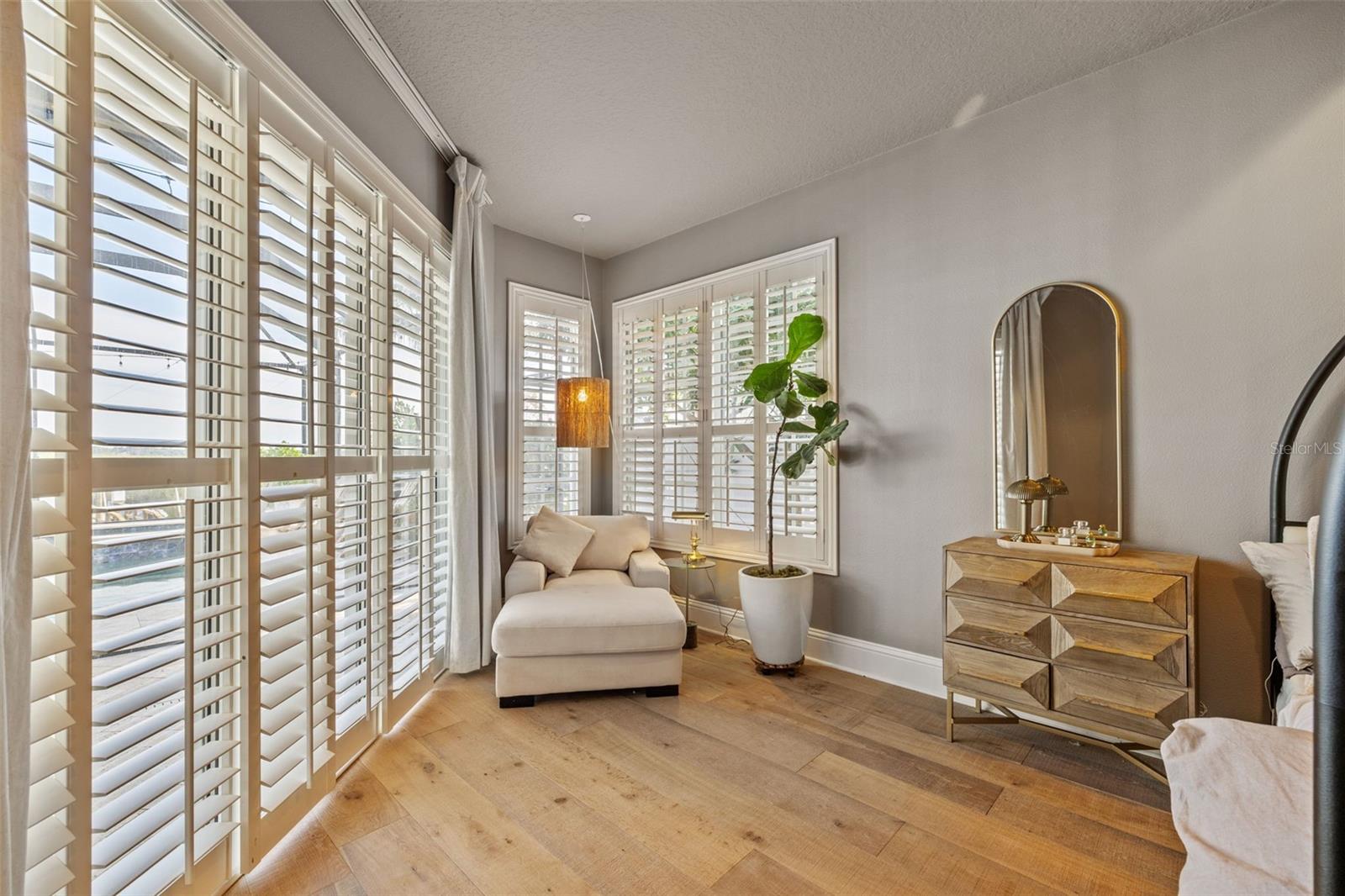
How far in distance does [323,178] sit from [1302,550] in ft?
11.1

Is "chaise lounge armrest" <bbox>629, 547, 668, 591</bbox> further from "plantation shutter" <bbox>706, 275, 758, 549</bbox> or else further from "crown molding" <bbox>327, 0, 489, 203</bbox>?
"crown molding" <bbox>327, 0, 489, 203</bbox>

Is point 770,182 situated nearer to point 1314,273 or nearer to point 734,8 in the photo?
point 734,8

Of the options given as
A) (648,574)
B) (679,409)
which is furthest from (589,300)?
(648,574)

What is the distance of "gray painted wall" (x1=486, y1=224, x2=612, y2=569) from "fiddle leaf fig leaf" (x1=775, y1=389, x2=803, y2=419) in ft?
5.80

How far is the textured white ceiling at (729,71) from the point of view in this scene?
2.12 metres

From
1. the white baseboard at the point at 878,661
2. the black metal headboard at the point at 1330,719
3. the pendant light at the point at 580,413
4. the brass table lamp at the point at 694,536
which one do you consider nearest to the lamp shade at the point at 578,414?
the pendant light at the point at 580,413

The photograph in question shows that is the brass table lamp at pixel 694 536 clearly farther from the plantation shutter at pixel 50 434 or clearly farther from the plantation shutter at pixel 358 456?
the plantation shutter at pixel 50 434

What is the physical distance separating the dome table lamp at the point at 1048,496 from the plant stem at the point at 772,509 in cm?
121

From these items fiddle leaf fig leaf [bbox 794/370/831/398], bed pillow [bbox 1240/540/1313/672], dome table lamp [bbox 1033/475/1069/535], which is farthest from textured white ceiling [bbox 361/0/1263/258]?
bed pillow [bbox 1240/540/1313/672]

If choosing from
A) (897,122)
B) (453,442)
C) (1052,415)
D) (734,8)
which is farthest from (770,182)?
(453,442)

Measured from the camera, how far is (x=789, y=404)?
312 centimetres

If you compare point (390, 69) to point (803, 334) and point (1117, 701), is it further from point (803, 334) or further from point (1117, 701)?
point (1117, 701)

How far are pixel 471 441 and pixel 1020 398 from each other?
8.72ft

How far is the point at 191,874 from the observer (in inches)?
57.0
